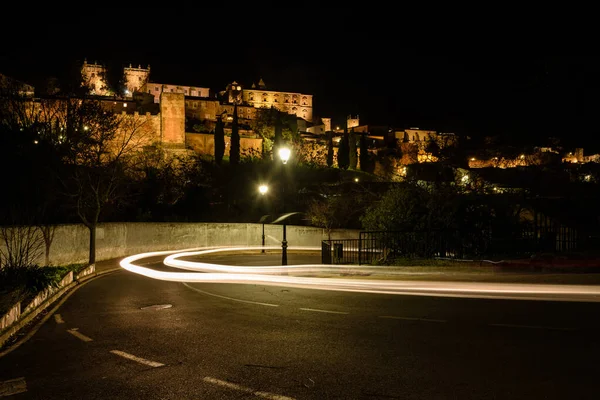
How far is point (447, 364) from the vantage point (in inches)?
251

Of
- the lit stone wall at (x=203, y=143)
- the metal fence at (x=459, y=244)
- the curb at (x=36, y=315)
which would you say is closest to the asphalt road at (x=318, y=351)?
the curb at (x=36, y=315)

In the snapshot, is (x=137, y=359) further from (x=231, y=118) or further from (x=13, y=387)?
(x=231, y=118)

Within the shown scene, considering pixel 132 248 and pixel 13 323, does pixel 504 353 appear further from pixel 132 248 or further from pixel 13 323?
pixel 132 248

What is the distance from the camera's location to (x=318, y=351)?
720cm

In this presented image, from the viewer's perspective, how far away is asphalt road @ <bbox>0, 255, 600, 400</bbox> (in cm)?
562

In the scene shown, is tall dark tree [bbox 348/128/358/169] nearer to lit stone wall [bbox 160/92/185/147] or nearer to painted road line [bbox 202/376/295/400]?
lit stone wall [bbox 160/92/185/147]

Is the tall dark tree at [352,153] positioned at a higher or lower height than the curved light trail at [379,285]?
higher

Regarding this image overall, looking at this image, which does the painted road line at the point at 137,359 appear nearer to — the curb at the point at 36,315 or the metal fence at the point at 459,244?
the curb at the point at 36,315

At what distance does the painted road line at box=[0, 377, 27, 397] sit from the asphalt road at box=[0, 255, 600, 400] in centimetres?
2

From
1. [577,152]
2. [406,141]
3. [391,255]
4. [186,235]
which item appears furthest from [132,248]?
[577,152]

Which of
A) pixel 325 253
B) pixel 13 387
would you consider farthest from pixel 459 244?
pixel 13 387

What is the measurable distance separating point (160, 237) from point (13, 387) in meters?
26.3

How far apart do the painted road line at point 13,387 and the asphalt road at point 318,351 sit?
25mm

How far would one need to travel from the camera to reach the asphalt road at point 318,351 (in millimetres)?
5625
